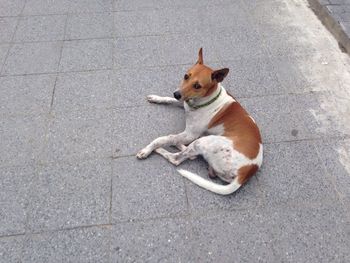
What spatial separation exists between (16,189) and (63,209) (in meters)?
0.53

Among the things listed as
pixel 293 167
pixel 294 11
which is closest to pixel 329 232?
pixel 293 167

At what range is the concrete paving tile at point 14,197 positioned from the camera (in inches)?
117

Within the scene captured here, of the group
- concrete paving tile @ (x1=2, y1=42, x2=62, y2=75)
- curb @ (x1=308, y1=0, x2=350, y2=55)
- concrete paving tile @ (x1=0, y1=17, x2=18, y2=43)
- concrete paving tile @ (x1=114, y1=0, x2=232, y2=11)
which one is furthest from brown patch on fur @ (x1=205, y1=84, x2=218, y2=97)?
concrete paving tile @ (x1=0, y1=17, x2=18, y2=43)

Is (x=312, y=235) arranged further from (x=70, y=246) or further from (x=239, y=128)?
(x=70, y=246)

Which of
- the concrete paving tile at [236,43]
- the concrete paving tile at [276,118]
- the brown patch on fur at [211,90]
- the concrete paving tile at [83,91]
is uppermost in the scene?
the brown patch on fur at [211,90]

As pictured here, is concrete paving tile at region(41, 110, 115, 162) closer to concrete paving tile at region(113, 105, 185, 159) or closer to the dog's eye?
concrete paving tile at region(113, 105, 185, 159)

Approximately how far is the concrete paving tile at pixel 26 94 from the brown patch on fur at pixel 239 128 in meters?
2.06

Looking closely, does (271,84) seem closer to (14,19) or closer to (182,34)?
(182,34)

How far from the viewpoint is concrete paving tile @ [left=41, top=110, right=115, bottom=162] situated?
3.54 metres

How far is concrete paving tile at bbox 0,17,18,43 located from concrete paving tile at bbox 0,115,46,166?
1.76 meters

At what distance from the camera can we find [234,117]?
3.38m

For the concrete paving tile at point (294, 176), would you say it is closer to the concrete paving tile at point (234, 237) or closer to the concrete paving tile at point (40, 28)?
the concrete paving tile at point (234, 237)

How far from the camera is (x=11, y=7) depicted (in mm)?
5680

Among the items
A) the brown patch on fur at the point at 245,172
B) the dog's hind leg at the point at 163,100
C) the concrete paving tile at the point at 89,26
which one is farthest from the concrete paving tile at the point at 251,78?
the concrete paving tile at the point at 89,26
